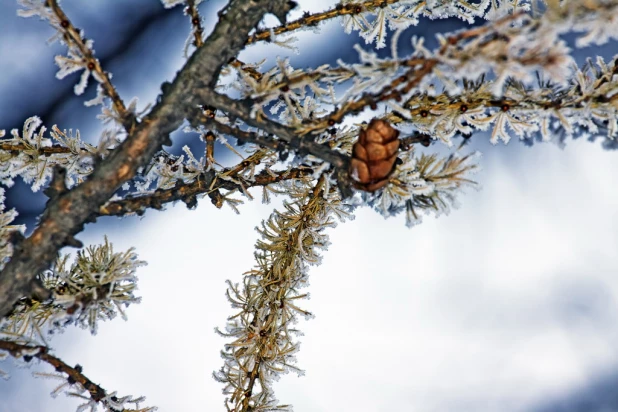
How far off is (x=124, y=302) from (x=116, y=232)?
520mm

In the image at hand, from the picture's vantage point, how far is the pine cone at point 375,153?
40cm

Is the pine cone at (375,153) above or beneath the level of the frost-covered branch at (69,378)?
above

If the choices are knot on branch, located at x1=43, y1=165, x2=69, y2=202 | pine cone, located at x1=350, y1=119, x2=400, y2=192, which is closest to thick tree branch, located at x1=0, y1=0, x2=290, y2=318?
knot on branch, located at x1=43, y1=165, x2=69, y2=202

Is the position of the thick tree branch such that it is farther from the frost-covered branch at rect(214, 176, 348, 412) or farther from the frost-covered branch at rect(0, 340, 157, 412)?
the frost-covered branch at rect(214, 176, 348, 412)

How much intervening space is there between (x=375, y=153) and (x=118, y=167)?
0.77 ft

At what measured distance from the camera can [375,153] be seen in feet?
1.30

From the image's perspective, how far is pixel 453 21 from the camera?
36.3 inches

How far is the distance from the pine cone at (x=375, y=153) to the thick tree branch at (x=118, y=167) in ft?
0.51

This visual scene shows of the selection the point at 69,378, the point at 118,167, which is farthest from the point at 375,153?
the point at 69,378

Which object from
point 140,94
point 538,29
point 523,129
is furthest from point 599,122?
point 140,94

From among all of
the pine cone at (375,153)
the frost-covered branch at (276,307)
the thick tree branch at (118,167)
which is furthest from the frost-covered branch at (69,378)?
the pine cone at (375,153)

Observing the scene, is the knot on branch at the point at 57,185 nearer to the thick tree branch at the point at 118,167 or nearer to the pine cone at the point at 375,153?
the thick tree branch at the point at 118,167

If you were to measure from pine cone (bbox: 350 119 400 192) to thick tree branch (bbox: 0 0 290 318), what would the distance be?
0.16m

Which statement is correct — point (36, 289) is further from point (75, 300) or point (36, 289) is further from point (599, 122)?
point (599, 122)
